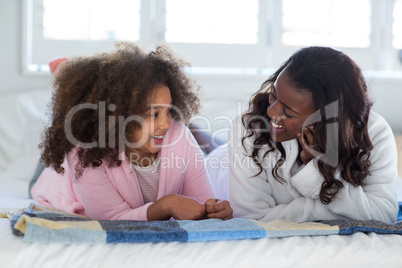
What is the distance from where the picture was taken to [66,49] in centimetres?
242

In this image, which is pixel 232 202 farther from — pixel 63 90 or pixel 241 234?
pixel 63 90

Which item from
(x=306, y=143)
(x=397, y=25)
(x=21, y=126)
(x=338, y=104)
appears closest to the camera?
(x=338, y=104)

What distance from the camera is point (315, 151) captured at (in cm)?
129

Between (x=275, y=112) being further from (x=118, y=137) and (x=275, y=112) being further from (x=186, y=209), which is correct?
(x=118, y=137)

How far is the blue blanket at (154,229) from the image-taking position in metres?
→ 0.95

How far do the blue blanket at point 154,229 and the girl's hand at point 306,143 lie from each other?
228 mm

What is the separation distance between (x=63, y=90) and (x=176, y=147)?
0.35 metres

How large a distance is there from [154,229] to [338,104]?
0.54 metres

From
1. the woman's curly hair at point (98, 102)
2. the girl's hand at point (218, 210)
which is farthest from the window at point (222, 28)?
the girl's hand at point (218, 210)

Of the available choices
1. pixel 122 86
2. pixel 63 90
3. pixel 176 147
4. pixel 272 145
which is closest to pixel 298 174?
pixel 272 145

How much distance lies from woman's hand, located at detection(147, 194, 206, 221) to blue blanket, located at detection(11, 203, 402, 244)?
0.25ft

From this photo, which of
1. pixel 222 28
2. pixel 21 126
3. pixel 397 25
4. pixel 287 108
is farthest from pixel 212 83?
pixel 287 108

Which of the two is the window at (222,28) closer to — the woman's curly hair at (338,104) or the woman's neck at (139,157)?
the woman's neck at (139,157)

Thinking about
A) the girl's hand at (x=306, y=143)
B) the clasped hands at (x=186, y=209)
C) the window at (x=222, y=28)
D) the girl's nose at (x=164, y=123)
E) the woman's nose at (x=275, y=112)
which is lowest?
the clasped hands at (x=186, y=209)
